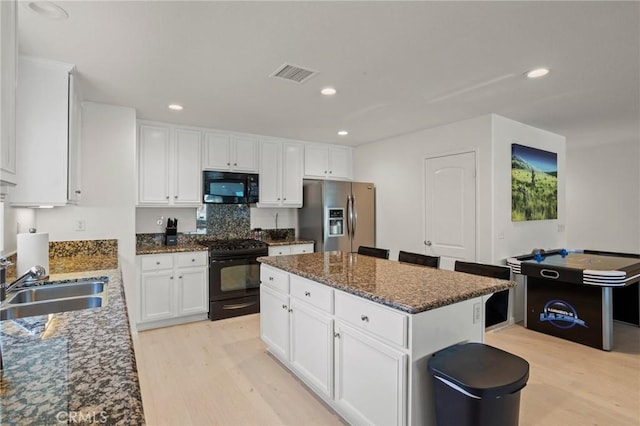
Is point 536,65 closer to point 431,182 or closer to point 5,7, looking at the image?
point 431,182

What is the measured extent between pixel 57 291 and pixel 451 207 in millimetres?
3754

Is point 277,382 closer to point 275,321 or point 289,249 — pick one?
point 275,321

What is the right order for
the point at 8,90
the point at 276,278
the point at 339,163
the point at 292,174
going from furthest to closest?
the point at 339,163
the point at 292,174
the point at 276,278
the point at 8,90

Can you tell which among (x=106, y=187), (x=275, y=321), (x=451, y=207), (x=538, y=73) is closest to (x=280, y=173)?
(x=106, y=187)

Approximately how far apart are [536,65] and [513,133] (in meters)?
1.59

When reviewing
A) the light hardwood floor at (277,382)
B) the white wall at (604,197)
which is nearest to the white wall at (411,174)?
the light hardwood floor at (277,382)

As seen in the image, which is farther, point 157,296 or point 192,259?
point 192,259

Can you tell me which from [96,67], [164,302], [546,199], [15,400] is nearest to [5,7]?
[15,400]

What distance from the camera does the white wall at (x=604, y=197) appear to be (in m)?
5.01

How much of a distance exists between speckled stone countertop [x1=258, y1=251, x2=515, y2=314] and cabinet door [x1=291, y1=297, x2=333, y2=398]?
27 centimetres

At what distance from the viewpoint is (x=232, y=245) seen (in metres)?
4.14

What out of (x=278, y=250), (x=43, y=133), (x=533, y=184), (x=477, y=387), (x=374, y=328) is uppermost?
(x=43, y=133)

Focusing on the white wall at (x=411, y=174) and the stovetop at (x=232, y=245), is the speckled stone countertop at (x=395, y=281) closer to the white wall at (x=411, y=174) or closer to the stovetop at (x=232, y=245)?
the stovetop at (x=232, y=245)

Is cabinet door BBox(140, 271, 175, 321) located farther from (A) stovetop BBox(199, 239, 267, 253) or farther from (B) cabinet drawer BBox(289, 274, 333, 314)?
(B) cabinet drawer BBox(289, 274, 333, 314)
